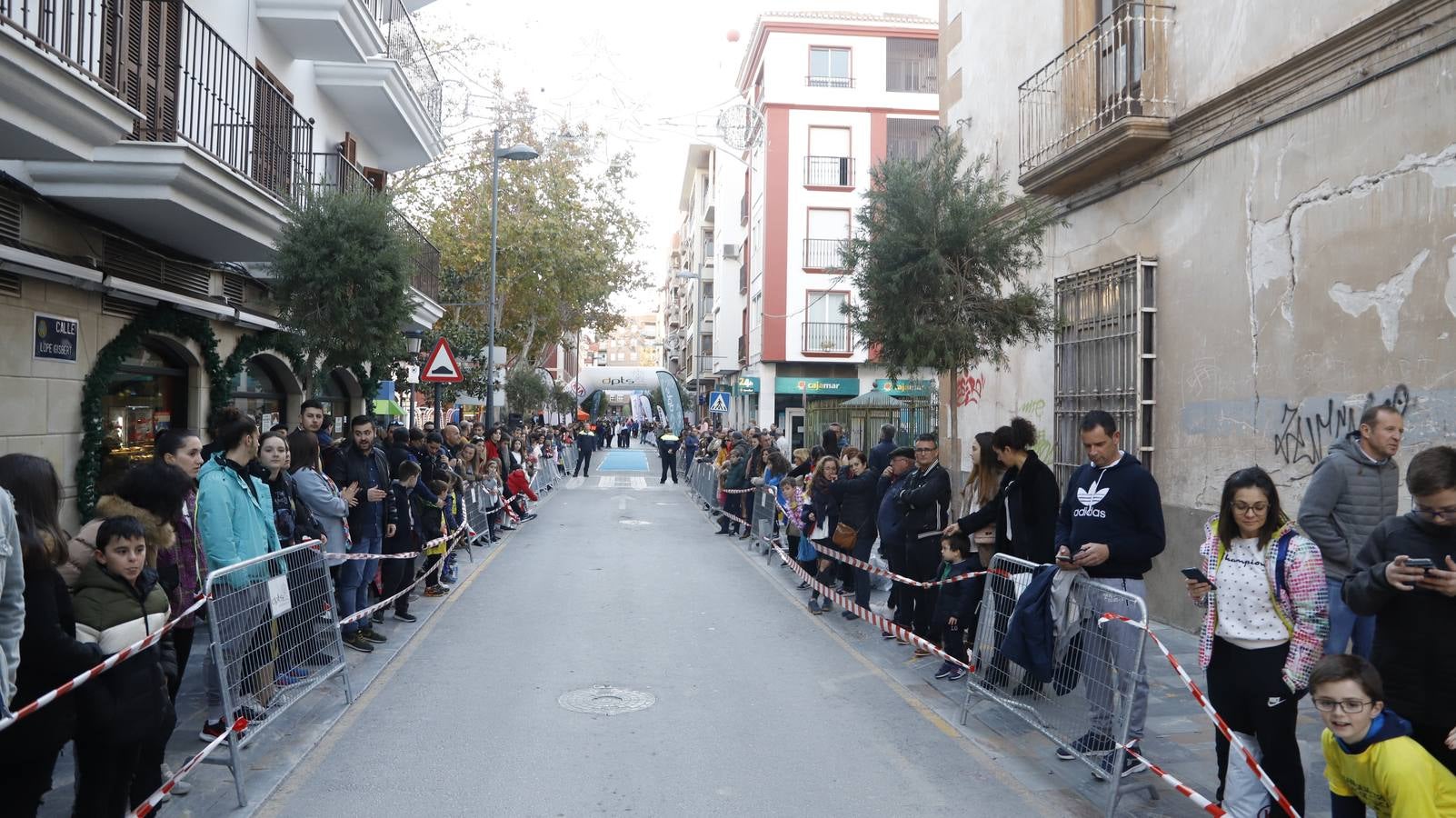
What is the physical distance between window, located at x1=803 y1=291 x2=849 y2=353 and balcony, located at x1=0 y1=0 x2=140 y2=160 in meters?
32.6

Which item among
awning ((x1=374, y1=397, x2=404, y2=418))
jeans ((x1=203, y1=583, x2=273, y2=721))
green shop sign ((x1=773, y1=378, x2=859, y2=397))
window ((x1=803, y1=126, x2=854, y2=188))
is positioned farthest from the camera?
green shop sign ((x1=773, y1=378, x2=859, y2=397))

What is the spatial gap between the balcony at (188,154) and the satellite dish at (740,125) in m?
28.0

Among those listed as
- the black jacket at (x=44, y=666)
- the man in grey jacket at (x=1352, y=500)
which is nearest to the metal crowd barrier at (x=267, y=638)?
the black jacket at (x=44, y=666)

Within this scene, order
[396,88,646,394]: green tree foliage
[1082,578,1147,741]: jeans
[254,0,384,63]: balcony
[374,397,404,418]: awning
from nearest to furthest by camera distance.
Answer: [1082,578,1147,741]: jeans
[254,0,384,63]: balcony
[374,397,404,418]: awning
[396,88,646,394]: green tree foliage

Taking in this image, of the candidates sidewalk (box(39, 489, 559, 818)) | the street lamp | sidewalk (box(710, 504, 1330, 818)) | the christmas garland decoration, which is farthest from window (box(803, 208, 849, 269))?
sidewalk (box(39, 489, 559, 818))

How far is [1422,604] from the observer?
12.5 ft

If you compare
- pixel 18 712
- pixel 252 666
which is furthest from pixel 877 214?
pixel 18 712

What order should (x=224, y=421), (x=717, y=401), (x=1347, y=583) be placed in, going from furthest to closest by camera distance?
Result: 1. (x=717, y=401)
2. (x=224, y=421)
3. (x=1347, y=583)

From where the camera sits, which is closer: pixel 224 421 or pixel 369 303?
pixel 224 421

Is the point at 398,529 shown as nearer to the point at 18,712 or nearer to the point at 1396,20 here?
the point at 18,712

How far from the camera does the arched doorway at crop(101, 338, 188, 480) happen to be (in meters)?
11.0

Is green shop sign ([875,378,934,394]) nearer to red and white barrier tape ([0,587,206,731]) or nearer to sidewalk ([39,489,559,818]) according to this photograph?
sidewalk ([39,489,559,818])

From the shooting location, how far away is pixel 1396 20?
7.48 metres

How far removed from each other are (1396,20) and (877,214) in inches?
183
